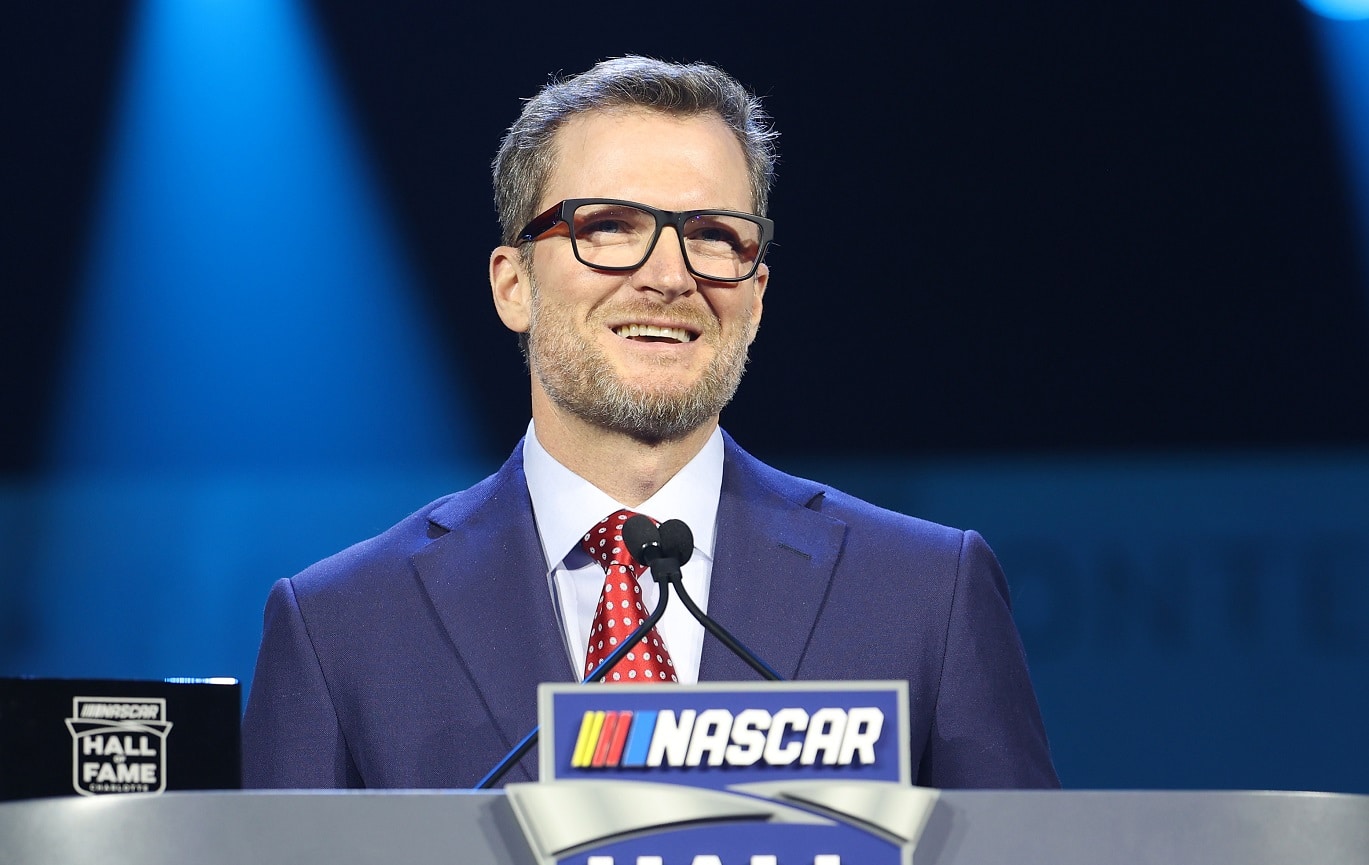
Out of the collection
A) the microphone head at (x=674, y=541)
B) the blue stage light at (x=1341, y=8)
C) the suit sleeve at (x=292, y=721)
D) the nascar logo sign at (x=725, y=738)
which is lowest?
the suit sleeve at (x=292, y=721)

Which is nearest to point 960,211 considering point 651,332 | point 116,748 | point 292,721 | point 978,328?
point 978,328

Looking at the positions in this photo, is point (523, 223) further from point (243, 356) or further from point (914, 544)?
point (243, 356)

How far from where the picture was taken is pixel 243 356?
3.69 metres

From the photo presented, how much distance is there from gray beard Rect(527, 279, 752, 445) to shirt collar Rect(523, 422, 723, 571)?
62 mm

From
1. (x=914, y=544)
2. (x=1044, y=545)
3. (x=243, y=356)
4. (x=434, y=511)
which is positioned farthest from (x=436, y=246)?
(x=914, y=544)

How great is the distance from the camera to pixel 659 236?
1882mm

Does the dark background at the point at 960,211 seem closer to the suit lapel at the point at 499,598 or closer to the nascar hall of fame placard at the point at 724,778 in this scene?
the suit lapel at the point at 499,598

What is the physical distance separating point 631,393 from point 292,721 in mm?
543

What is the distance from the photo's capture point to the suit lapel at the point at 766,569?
182 centimetres

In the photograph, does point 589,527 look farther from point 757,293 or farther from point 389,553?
point 757,293

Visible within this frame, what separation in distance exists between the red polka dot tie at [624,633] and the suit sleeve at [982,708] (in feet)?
1.07

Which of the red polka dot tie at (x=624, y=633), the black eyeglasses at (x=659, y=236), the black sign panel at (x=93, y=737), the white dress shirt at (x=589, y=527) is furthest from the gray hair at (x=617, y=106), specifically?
the black sign panel at (x=93, y=737)

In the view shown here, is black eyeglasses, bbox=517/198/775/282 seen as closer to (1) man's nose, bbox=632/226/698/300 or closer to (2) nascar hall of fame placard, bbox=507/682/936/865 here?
(1) man's nose, bbox=632/226/698/300

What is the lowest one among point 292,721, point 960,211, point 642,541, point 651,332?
point 292,721
